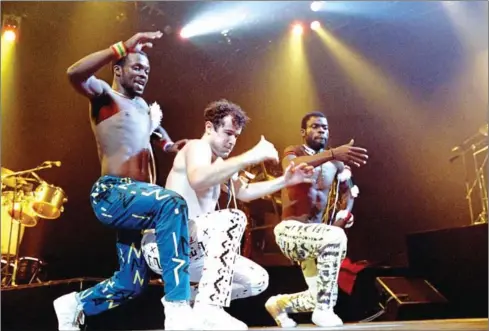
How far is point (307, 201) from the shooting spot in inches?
139

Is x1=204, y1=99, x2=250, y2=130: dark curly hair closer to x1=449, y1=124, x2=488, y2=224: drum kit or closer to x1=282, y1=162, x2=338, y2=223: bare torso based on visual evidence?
x1=282, y1=162, x2=338, y2=223: bare torso

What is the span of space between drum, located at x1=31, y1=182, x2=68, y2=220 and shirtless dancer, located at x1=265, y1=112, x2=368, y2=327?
1806mm

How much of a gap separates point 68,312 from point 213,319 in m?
0.74

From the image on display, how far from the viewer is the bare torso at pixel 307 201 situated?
351 centimetres

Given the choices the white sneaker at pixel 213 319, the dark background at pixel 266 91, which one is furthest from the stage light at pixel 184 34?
the white sneaker at pixel 213 319

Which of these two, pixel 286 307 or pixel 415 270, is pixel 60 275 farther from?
pixel 415 270

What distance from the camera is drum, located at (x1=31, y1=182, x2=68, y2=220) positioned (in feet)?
13.9

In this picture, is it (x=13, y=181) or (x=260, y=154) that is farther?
(x=13, y=181)

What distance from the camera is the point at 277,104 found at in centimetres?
432

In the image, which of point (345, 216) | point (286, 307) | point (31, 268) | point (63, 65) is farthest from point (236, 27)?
point (31, 268)

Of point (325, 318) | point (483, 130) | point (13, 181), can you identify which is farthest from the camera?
point (483, 130)

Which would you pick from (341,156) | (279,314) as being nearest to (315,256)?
(279,314)

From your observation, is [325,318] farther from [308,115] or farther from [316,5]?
[316,5]

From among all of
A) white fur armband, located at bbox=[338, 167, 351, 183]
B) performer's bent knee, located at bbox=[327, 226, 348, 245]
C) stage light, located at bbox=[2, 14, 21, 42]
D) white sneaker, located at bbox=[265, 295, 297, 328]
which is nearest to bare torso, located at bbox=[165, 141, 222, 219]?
performer's bent knee, located at bbox=[327, 226, 348, 245]
